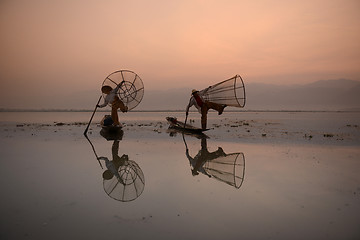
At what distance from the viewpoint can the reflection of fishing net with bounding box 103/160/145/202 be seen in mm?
6799

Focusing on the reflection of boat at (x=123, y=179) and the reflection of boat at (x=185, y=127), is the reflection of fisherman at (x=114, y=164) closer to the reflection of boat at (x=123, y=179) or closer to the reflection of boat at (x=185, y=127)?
the reflection of boat at (x=123, y=179)

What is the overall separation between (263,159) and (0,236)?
1030 centimetres

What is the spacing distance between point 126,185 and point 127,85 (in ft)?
49.7

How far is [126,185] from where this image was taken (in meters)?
7.63

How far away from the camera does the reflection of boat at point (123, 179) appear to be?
6.89 m

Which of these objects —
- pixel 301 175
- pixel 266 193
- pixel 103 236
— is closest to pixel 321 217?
pixel 266 193

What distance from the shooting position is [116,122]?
71.9 ft

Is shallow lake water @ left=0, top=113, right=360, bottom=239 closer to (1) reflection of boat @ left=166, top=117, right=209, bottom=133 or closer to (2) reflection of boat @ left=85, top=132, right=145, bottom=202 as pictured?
(2) reflection of boat @ left=85, top=132, right=145, bottom=202

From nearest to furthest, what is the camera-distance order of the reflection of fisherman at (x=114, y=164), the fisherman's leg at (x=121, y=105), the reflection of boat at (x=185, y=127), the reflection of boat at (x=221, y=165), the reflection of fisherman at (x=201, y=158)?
1. the reflection of boat at (x=221, y=165)
2. the reflection of fisherman at (x=114, y=164)
3. the reflection of fisherman at (x=201, y=158)
4. the fisherman's leg at (x=121, y=105)
5. the reflection of boat at (x=185, y=127)

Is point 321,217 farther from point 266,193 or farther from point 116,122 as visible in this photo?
point 116,122

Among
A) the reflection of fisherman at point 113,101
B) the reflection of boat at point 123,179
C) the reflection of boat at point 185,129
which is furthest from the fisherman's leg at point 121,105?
the reflection of boat at point 123,179

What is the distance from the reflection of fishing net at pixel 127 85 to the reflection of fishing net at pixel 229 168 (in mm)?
12424

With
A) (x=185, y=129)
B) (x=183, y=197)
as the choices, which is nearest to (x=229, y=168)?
(x=183, y=197)

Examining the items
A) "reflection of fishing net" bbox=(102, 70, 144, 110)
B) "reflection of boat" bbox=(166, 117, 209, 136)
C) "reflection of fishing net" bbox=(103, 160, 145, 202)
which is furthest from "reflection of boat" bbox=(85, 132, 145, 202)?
"reflection of boat" bbox=(166, 117, 209, 136)
